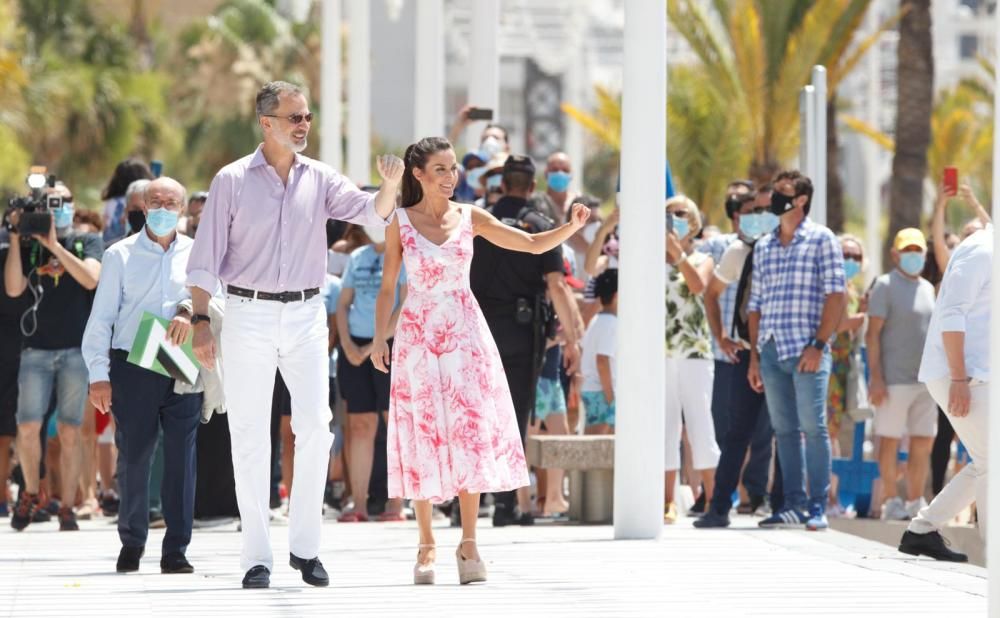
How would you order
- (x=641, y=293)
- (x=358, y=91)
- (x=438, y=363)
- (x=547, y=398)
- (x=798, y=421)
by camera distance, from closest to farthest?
(x=438, y=363)
(x=641, y=293)
(x=798, y=421)
(x=547, y=398)
(x=358, y=91)

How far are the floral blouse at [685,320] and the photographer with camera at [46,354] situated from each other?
3.60 metres

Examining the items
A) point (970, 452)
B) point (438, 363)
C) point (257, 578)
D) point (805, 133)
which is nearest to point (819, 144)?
point (805, 133)

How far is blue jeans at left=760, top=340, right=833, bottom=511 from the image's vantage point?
518 inches

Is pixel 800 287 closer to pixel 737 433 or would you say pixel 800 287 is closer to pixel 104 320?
pixel 737 433

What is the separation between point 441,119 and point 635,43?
7925mm

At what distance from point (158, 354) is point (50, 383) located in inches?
165

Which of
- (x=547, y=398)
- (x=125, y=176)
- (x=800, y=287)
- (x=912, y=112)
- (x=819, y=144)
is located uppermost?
(x=912, y=112)

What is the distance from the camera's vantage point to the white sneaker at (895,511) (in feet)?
51.6

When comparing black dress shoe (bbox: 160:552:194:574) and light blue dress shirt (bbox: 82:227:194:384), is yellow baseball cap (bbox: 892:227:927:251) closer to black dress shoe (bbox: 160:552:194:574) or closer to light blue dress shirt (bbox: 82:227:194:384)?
light blue dress shirt (bbox: 82:227:194:384)

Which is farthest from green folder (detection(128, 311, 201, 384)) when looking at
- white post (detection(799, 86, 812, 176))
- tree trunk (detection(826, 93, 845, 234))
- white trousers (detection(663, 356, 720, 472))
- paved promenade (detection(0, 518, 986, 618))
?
tree trunk (detection(826, 93, 845, 234))

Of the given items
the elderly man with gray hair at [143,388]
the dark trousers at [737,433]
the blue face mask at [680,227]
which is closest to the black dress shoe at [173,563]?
the elderly man with gray hair at [143,388]

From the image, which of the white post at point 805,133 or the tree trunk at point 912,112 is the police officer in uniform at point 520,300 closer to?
the white post at point 805,133

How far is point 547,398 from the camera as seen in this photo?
14641 millimetres

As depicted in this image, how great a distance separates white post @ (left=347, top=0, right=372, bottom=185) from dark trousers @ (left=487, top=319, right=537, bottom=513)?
1039cm
